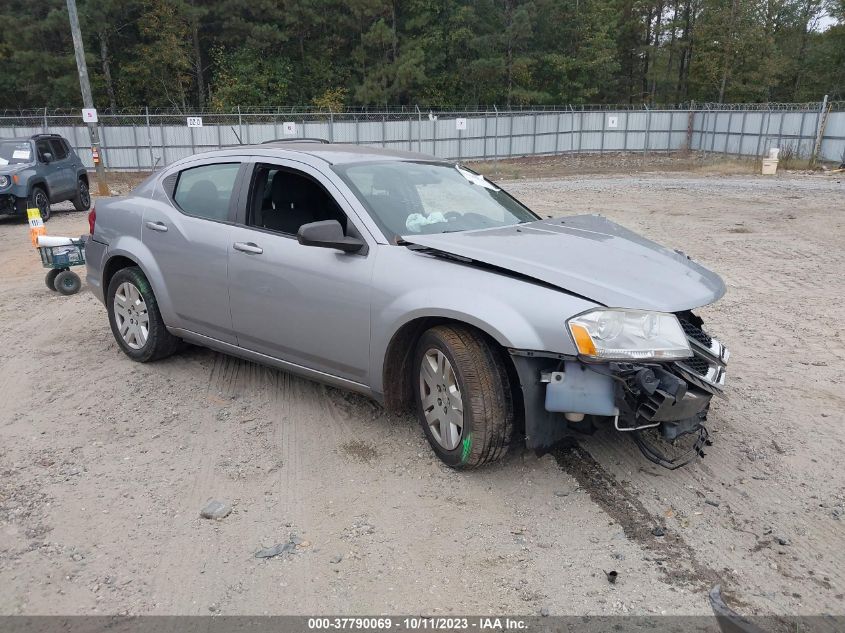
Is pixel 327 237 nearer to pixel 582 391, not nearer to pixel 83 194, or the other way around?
pixel 582 391

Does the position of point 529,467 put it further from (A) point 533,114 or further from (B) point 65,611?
(A) point 533,114

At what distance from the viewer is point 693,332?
3846 mm

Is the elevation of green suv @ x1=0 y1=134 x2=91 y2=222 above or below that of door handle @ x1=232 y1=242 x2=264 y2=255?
below

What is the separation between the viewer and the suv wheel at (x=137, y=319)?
5430 mm

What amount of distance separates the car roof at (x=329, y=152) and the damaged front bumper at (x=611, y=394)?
2008mm

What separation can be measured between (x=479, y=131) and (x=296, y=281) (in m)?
32.2

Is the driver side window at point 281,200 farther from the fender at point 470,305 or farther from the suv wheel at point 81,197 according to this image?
the suv wheel at point 81,197

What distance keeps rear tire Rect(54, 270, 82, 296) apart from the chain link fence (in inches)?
654

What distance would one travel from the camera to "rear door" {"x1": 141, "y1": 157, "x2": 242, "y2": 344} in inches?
189

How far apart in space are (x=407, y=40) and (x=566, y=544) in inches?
1906

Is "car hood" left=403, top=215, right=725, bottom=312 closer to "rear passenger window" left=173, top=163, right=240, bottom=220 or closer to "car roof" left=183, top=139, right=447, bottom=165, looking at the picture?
"car roof" left=183, top=139, right=447, bottom=165

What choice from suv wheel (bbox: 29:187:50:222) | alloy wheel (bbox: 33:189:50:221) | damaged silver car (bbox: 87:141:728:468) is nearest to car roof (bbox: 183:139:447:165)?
damaged silver car (bbox: 87:141:728:468)

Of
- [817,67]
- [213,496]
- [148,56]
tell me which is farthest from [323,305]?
[817,67]

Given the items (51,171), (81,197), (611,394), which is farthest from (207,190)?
(81,197)
